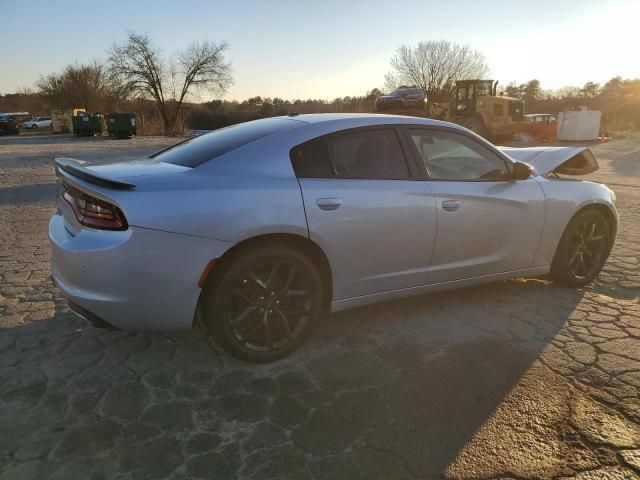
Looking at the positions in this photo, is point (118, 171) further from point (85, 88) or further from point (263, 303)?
point (85, 88)

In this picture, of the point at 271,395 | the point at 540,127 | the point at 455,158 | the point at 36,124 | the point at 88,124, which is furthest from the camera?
the point at 36,124

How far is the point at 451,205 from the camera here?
345cm

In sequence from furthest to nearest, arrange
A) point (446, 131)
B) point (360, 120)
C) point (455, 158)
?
point (455, 158), point (446, 131), point (360, 120)

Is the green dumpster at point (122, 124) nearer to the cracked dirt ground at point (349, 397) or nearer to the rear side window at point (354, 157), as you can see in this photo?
the cracked dirt ground at point (349, 397)

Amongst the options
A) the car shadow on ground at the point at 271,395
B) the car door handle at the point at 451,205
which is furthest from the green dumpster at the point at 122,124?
the car door handle at the point at 451,205

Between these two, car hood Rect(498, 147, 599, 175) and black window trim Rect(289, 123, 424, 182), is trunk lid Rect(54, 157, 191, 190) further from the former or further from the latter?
car hood Rect(498, 147, 599, 175)

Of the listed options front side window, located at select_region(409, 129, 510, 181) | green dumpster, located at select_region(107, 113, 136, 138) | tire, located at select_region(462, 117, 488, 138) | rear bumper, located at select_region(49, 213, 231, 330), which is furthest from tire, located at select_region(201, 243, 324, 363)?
green dumpster, located at select_region(107, 113, 136, 138)

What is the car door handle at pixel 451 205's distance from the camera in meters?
3.42

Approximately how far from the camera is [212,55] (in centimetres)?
5072

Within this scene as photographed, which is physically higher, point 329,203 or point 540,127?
point 540,127

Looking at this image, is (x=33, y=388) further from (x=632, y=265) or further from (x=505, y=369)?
(x=632, y=265)

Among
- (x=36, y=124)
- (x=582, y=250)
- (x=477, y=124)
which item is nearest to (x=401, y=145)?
(x=582, y=250)

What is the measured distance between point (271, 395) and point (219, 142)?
1727 millimetres

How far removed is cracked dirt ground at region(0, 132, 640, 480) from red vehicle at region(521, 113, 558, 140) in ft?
A: 82.3
